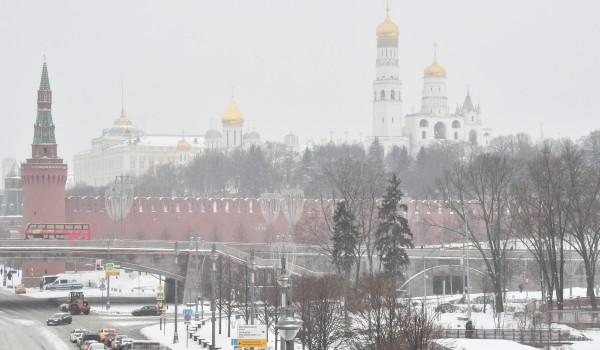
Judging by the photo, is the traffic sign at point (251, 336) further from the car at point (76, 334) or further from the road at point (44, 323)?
the car at point (76, 334)

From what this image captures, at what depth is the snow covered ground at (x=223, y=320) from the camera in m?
56.8

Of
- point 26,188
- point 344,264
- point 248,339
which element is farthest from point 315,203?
point 248,339

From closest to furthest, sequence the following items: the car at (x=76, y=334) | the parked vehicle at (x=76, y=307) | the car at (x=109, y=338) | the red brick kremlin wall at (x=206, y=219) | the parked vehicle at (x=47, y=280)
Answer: the car at (x=109, y=338) → the car at (x=76, y=334) → the parked vehicle at (x=76, y=307) → the parked vehicle at (x=47, y=280) → the red brick kremlin wall at (x=206, y=219)

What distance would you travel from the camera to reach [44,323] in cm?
7500

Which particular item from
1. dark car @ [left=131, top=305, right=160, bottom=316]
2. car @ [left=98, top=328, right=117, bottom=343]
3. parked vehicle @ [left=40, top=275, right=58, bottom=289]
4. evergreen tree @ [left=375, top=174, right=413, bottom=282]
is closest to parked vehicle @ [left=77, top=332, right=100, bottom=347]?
car @ [left=98, top=328, right=117, bottom=343]

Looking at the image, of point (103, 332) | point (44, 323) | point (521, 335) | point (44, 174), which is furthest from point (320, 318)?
point (44, 174)

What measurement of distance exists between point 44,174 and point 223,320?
36.4 m

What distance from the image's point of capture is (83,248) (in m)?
89.2

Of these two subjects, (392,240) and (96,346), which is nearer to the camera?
(96,346)

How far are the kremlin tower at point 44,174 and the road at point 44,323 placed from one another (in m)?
17.8

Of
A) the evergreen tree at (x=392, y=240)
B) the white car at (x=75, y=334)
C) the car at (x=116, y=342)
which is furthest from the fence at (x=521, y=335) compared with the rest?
the white car at (x=75, y=334)

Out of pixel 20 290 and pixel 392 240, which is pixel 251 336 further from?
pixel 20 290

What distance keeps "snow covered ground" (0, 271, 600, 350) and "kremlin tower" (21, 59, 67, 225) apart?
5716mm

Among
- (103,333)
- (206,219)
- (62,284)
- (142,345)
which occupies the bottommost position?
(142,345)
